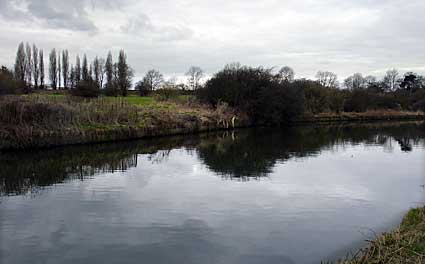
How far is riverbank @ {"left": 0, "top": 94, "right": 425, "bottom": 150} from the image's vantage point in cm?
1964

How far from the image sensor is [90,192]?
11.4 meters

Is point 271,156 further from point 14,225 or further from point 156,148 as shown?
point 14,225

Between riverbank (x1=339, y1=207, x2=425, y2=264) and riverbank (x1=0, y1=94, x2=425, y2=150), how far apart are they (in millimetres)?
17329

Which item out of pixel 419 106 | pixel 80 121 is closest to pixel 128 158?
pixel 80 121

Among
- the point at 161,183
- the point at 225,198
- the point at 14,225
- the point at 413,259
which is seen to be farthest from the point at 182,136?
the point at 413,259

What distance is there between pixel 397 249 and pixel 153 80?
171 ft

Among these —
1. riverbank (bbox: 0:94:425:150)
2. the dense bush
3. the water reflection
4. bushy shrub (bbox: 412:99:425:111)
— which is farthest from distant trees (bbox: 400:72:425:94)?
the water reflection

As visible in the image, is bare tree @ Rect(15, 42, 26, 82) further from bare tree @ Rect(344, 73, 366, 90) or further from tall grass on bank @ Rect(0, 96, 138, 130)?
bare tree @ Rect(344, 73, 366, 90)

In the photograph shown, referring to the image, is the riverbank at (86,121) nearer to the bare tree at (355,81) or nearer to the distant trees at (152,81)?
the distant trees at (152,81)

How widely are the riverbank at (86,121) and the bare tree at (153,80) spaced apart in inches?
721

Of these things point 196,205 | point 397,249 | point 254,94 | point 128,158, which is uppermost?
point 254,94

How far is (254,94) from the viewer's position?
42.4 metres

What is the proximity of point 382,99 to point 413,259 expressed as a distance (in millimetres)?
61578

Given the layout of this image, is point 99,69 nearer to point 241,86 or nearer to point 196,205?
point 241,86
